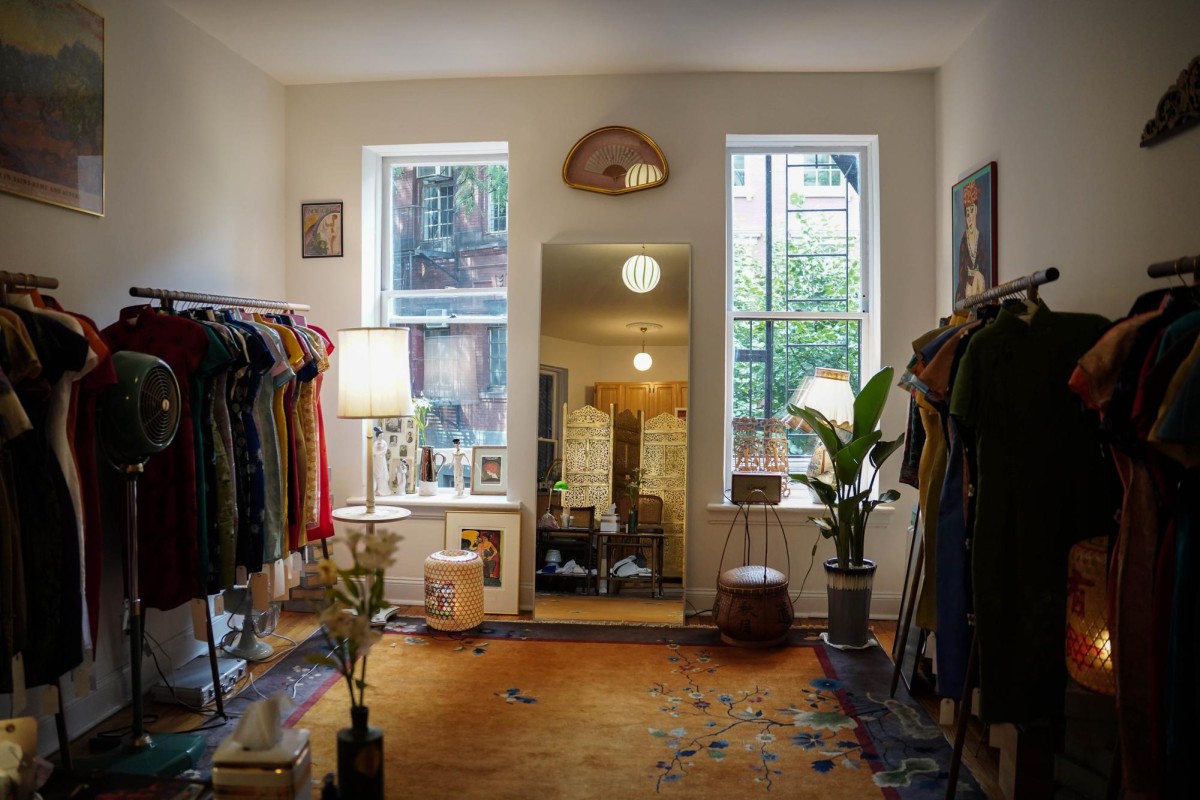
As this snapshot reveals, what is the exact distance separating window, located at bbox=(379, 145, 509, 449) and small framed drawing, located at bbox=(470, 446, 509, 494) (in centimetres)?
13

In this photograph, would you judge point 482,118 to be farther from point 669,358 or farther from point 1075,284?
point 1075,284

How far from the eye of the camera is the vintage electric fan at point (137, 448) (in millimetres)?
2705

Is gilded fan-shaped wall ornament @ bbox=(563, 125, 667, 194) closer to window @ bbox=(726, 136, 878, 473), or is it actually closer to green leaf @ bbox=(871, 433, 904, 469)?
window @ bbox=(726, 136, 878, 473)

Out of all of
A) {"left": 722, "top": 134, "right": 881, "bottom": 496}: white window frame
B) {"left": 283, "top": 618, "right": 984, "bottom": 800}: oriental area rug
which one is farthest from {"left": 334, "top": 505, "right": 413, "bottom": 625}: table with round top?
{"left": 722, "top": 134, "right": 881, "bottom": 496}: white window frame

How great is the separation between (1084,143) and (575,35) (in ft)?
7.29

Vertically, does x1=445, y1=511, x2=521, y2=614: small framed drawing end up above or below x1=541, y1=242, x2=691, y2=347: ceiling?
below

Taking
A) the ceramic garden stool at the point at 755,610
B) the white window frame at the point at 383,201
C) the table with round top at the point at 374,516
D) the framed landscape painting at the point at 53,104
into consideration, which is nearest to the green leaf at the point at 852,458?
the ceramic garden stool at the point at 755,610

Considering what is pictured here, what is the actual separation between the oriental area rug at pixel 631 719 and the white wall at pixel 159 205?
0.81 meters

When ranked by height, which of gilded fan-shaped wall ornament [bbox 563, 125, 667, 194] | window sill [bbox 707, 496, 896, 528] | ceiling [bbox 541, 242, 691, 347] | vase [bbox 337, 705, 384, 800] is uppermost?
gilded fan-shaped wall ornament [bbox 563, 125, 667, 194]

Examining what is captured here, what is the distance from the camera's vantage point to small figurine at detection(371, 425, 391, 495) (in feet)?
16.0

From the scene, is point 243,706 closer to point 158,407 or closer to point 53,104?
point 158,407

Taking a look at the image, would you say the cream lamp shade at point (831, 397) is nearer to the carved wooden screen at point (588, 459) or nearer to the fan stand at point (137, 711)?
the carved wooden screen at point (588, 459)

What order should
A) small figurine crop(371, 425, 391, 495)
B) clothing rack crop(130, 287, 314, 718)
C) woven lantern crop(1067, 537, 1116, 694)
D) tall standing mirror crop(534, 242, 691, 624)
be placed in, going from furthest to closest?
small figurine crop(371, 425, 391, 495) < tall standing mirror crop(534, 242, 691, 624) < clothing rack crop(130, 287, 314, 718) < woven lantern crop(1067, 537, 1116, 694)

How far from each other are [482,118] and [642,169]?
913 millimetres
